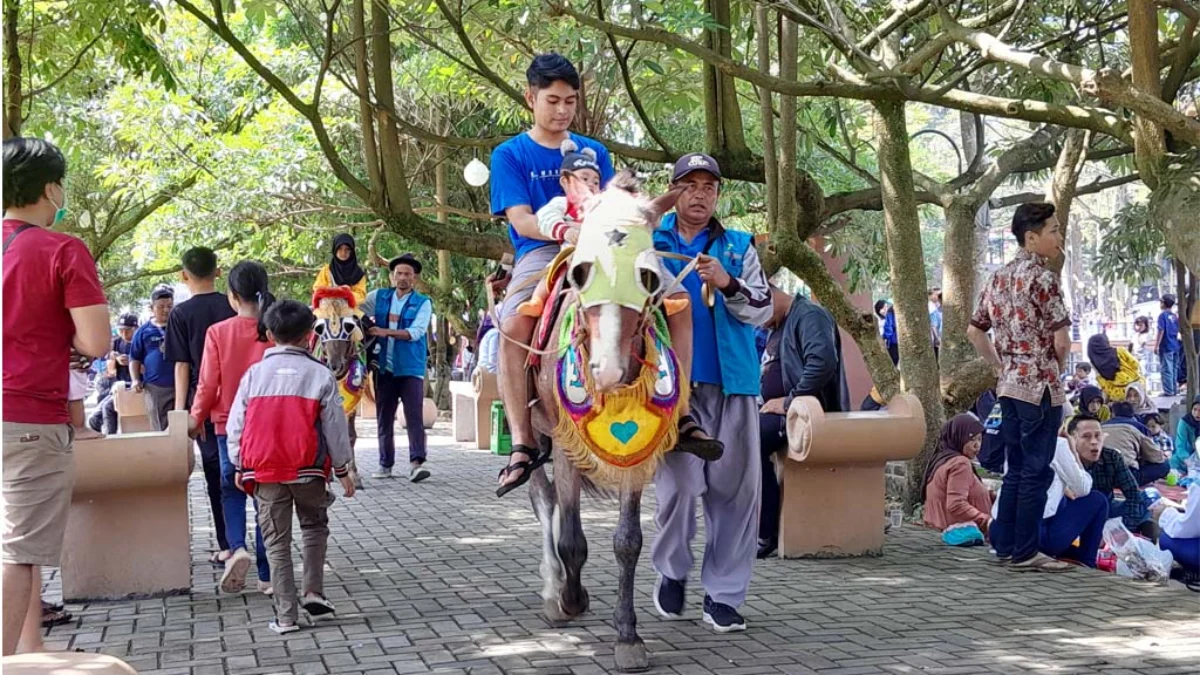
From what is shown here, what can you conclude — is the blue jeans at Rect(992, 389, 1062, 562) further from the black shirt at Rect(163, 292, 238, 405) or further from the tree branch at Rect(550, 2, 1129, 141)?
the black shirt at Rect(163, 292, 238, 405)

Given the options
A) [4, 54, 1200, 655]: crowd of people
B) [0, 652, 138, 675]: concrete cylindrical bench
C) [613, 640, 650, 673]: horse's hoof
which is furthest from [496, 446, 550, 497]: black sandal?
[0, 652, 138, 675]: concrete cylindrical bench

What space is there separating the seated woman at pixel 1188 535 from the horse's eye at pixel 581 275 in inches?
174

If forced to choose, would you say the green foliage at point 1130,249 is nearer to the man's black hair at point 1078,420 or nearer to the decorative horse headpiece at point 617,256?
the man's black hair at point 1078,420

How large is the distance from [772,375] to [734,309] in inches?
106

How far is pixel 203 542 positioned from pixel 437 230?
4101mm

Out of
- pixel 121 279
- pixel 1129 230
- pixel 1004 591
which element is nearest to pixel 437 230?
pixel 1004 591

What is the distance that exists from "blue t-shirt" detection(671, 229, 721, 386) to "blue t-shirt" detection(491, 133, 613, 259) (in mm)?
605

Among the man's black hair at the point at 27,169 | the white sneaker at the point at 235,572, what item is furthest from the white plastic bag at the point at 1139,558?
the man's black hair at the point at 27,169

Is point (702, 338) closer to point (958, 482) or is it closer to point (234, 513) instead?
point (234, 513)

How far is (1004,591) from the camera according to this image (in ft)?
24.7

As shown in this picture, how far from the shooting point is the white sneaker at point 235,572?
727cm

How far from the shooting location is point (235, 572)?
7305mm

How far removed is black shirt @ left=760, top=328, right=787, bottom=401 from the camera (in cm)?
909

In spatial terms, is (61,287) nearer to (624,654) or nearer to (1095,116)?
(624,654)
